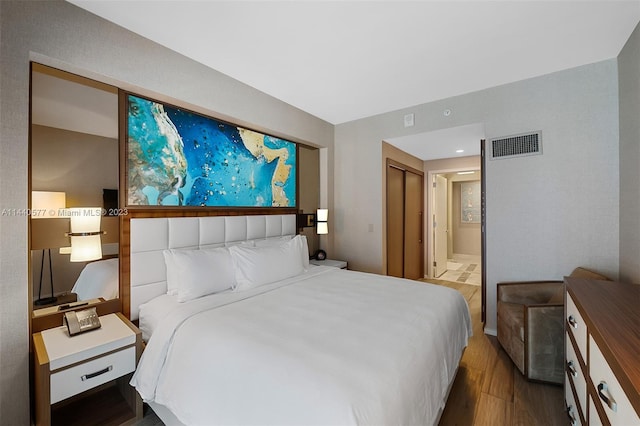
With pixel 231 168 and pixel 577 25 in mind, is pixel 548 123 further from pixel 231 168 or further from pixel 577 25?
pixel 231 168

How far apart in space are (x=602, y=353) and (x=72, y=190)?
2.90 meters

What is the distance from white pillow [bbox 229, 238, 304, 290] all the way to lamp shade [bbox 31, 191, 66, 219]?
1.18 meters

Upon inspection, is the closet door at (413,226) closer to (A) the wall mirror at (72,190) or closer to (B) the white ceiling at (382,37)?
(B) the white ceiling at (382,37)

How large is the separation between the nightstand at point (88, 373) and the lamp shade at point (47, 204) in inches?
28.8

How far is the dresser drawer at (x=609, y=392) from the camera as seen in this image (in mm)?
800

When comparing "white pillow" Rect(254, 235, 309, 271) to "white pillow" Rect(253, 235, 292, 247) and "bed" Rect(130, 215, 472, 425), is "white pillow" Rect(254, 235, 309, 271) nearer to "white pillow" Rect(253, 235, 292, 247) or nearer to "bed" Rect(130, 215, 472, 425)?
"white pillow" Rect(253, 235, 292, 247)

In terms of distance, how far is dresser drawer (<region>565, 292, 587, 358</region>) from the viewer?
129 centimetres

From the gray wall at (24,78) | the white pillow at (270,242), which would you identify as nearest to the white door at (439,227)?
the white pillow at (270,242)

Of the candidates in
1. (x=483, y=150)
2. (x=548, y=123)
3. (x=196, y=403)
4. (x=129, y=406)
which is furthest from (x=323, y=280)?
(x=548, y=123)

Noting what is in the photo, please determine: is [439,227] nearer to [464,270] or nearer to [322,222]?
[464,270]

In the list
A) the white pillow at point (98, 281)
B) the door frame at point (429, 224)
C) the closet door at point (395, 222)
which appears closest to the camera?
the white pillow at point (98, 281)

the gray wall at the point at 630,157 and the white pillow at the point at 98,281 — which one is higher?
the gray wall at the point at 630,157

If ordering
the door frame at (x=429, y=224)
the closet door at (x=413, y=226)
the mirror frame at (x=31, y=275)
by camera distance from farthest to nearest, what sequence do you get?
the door frame at (x=429, y=224) < the closet door at (x=413, y=226) < the mirror frame at (x=31, y=275)

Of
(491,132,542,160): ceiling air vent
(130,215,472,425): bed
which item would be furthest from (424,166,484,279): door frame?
(130,215,472,425): bed
